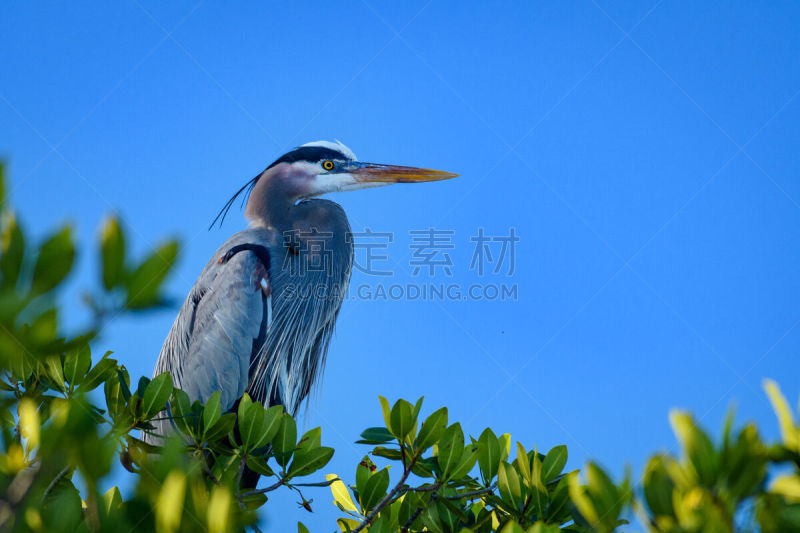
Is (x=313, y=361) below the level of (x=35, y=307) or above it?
above

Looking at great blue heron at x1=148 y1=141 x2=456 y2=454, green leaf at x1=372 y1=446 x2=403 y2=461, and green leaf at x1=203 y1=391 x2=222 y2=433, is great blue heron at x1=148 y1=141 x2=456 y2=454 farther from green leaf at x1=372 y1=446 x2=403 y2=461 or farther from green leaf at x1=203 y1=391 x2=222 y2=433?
green leaf at x1=372 y1=446 x2=403 y2=461

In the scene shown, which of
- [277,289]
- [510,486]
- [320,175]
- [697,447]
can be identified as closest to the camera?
[697,447]

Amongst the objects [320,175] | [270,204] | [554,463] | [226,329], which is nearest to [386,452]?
[554,463]

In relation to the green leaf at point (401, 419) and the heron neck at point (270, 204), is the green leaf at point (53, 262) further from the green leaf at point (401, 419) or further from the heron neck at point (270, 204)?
the heron neck at point (270, 204)

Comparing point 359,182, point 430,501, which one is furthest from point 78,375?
point 359,182

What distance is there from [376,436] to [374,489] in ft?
0.64

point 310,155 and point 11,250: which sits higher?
point 310,155

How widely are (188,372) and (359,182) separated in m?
1.56

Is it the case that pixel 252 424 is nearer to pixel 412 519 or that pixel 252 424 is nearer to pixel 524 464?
pixel 412 519

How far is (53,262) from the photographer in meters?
0.46

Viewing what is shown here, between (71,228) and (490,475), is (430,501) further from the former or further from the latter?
(71,228)

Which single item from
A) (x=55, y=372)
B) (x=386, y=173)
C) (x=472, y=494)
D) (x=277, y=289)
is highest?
(x=386, y=173)

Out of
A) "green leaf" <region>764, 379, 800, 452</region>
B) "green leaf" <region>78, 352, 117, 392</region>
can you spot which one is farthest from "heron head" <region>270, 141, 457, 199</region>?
"green leaf" <region>764, 379, 800, 452</region>

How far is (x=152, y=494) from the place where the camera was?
0.55 meters
